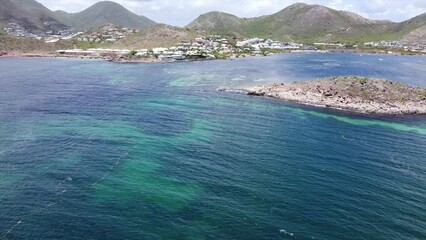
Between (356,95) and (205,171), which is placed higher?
(356,95)

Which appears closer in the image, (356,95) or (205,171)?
(205,171)

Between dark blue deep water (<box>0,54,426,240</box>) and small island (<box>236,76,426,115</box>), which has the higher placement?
small island (<box>236,76,426,115</box>)

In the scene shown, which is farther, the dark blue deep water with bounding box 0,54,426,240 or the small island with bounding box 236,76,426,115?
the small island with bounding box 236,76,426,115

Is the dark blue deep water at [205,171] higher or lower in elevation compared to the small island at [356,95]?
lower

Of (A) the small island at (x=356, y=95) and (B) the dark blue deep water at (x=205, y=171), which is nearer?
(B) the dark blue deep water at (x=205, y=171)

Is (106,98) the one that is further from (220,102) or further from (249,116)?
(249,116)
